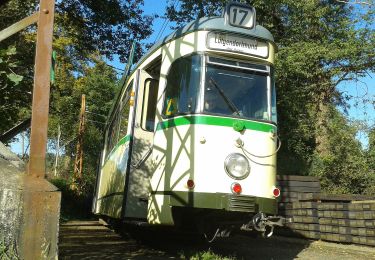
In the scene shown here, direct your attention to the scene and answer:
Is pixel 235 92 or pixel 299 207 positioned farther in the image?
pixel 299 207

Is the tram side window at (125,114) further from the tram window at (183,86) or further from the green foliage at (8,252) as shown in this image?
the green foliage at (8,252)

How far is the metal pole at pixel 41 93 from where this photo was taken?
4109mm

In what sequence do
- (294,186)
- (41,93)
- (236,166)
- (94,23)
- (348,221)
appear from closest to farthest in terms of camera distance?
(41,93), (236,166), (348,221), (294,186), (94,23)

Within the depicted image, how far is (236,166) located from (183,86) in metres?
1.48

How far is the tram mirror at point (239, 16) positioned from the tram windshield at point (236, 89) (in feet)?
1.98

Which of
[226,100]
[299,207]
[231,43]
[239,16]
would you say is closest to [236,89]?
[226,100]

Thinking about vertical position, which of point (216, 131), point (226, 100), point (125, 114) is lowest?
→ point (216, 131)

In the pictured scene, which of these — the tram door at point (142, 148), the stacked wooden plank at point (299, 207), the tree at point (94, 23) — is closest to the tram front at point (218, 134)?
the tram door at point (142, 148)

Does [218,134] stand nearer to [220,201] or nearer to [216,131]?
[216,131]

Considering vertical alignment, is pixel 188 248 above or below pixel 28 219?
below

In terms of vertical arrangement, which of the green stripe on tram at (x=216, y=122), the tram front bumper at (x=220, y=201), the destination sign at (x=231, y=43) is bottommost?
the tram front bumper at (x=220, y=201)

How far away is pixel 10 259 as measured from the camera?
152 inches

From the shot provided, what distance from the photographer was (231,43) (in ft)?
23.4

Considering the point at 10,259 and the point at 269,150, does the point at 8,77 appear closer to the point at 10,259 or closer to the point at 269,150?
the point at 10,259
